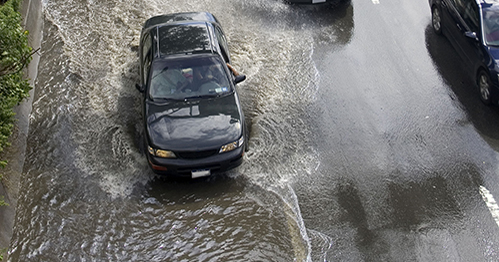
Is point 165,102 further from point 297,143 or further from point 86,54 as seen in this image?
point 86,54

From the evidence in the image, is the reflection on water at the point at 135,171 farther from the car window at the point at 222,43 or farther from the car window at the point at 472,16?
the car window at the point at 472,16

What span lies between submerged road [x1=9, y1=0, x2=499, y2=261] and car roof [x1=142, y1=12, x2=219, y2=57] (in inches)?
50.7

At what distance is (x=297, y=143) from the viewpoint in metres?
9.25

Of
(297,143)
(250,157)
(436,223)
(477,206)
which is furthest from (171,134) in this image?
(477,206)

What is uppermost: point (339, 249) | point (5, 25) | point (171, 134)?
point (5, 25)

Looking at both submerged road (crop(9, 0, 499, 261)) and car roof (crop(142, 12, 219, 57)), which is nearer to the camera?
submerged road (crop(9, 0, 499, 261))

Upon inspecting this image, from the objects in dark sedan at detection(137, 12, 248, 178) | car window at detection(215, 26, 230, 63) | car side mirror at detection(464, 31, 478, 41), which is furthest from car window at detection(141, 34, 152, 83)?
car side mirror at detection(464, 31, 478, 41)

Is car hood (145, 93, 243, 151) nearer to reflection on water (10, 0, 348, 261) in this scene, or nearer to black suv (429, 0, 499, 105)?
reflection on water (10, 0, 348, 261)

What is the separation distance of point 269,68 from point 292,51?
88 cm

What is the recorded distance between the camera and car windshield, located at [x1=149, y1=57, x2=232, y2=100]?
8.78 m

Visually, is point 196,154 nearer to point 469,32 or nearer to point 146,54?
point 146,54

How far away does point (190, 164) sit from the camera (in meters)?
7.99

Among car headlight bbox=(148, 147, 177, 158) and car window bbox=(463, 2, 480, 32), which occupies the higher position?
car window bbox=(463, 2, 480, 32)

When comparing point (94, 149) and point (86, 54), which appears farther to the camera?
point (86, 54)
